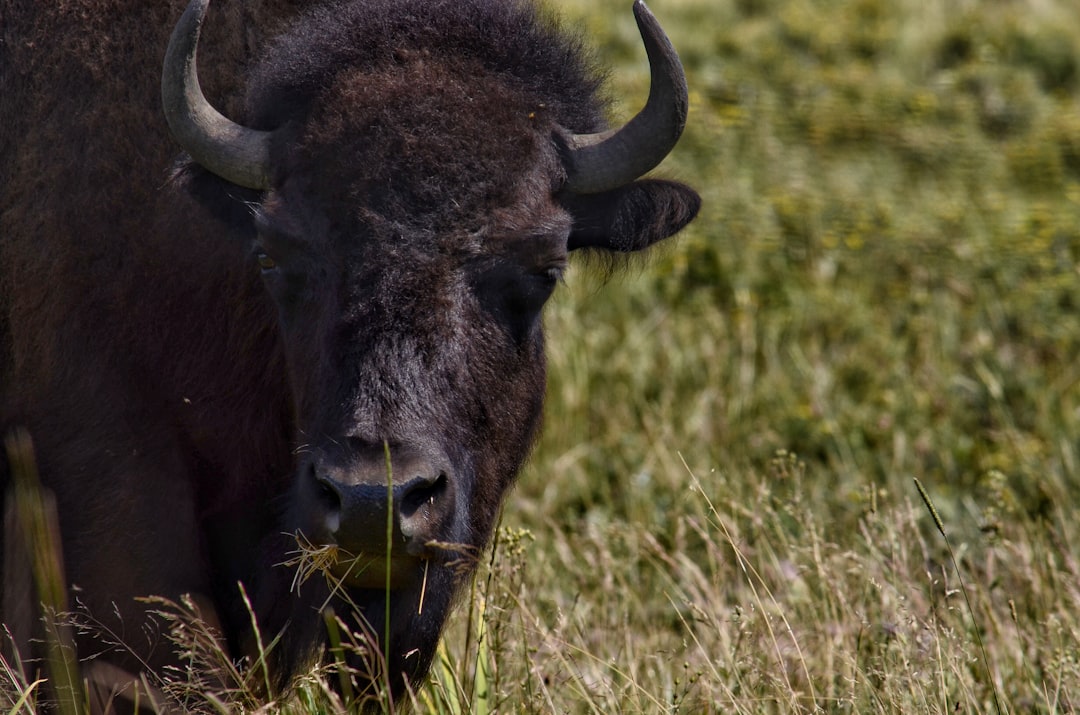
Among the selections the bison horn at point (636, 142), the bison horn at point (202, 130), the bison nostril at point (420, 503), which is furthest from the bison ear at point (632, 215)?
the bison nostril at point (420, 503)

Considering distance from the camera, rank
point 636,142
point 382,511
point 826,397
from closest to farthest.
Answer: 1. point 382,511
2. point 636,142
3. point 826,397

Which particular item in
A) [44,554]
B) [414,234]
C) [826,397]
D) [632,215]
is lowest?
[826,397]

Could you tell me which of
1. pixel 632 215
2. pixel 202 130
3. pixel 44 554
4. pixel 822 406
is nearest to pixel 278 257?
pixel 202 130

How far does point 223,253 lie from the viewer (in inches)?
174

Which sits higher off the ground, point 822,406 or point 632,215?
point 632,215

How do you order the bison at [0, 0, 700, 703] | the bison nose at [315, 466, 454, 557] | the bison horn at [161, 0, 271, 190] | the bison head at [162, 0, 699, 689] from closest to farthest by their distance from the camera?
the bison nose at [315, 466, 454, 557], the bison head at [162, 0, 699, 689], the bison at [0, 0, 700, 703], the bison horn at [161, 0, 271, 190]

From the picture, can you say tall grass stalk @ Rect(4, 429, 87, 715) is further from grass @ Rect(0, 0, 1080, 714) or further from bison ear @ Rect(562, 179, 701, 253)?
bison ear @ Rect(562, 179, 701, 253)

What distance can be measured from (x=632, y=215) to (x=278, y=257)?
4.23 ft

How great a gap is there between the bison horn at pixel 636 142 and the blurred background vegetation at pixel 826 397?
63 cm

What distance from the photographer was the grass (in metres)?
4.20

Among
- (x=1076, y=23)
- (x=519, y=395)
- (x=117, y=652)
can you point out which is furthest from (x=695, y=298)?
(x=1076, y=23)

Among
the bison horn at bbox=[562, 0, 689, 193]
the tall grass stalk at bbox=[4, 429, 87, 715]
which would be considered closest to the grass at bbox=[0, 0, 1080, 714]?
the tall grass stalk at bbox=[4, 429, 87, 715]

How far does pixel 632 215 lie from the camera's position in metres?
4.54

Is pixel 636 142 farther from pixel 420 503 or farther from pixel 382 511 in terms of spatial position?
pixel 382 511
